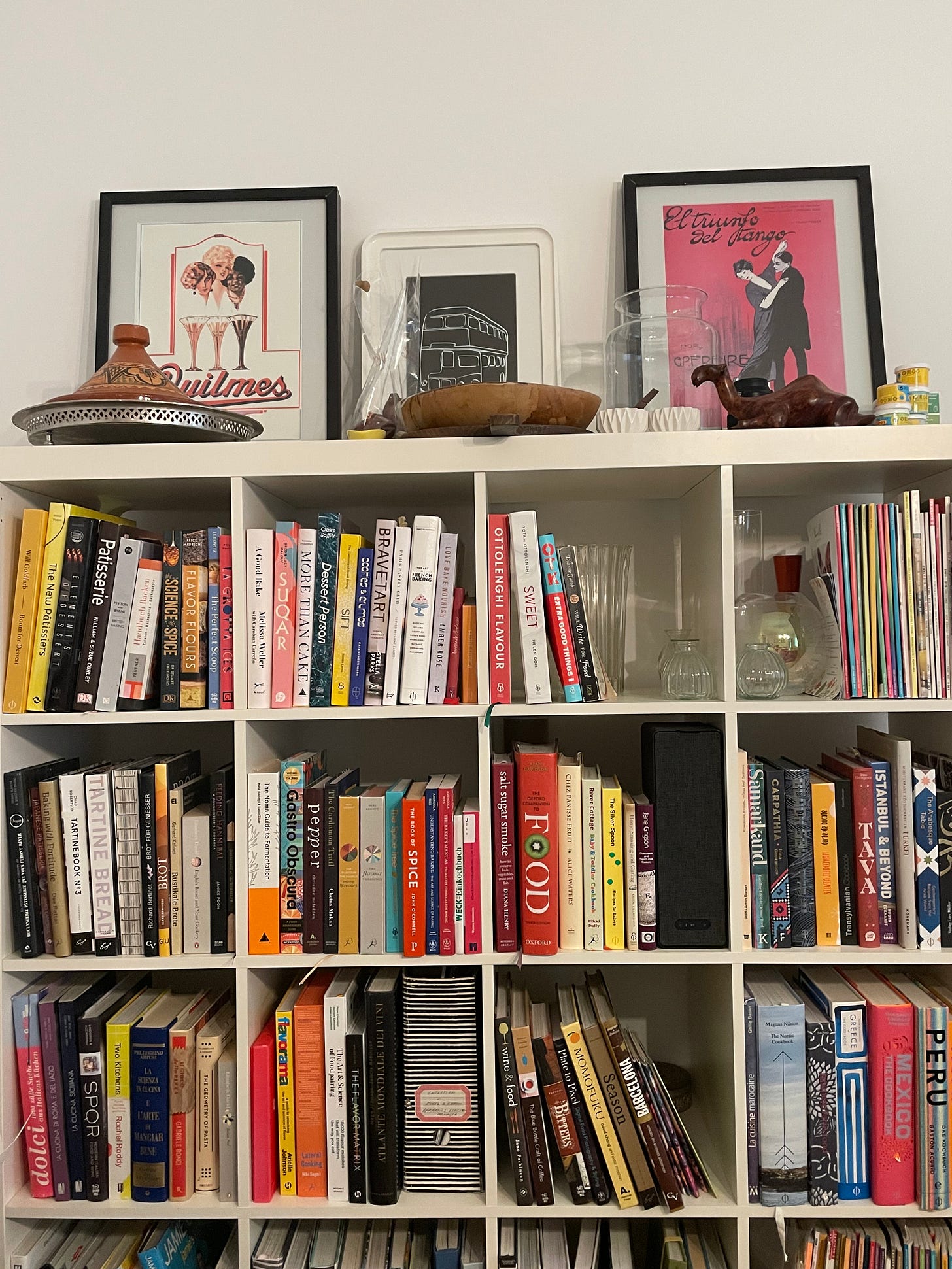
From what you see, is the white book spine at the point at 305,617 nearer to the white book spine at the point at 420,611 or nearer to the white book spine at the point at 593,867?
the white book spine at the point at 420,611

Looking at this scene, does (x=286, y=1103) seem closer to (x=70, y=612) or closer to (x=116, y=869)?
(x=116, y=869)

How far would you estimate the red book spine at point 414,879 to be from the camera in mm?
1289

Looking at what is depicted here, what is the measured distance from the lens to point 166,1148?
131cm

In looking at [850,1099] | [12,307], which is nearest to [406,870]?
[850,1099]

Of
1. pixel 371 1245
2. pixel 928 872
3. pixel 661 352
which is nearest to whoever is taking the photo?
pixel 928 872

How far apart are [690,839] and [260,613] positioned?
2.31 ft

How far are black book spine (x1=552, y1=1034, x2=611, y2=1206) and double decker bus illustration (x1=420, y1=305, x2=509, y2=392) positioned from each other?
107 centimetres

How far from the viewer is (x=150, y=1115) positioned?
131 cm

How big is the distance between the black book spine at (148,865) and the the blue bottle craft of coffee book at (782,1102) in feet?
2.88

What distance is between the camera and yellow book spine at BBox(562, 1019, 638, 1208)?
128 centimetres

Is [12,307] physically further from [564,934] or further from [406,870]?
[564,934]

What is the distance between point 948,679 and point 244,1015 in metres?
1.11

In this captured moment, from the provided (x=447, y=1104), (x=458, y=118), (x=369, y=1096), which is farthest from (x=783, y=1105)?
(x=458, y=118)

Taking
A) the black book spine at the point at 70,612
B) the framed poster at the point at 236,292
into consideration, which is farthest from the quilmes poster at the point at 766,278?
the black book spine at the point at 70,612
